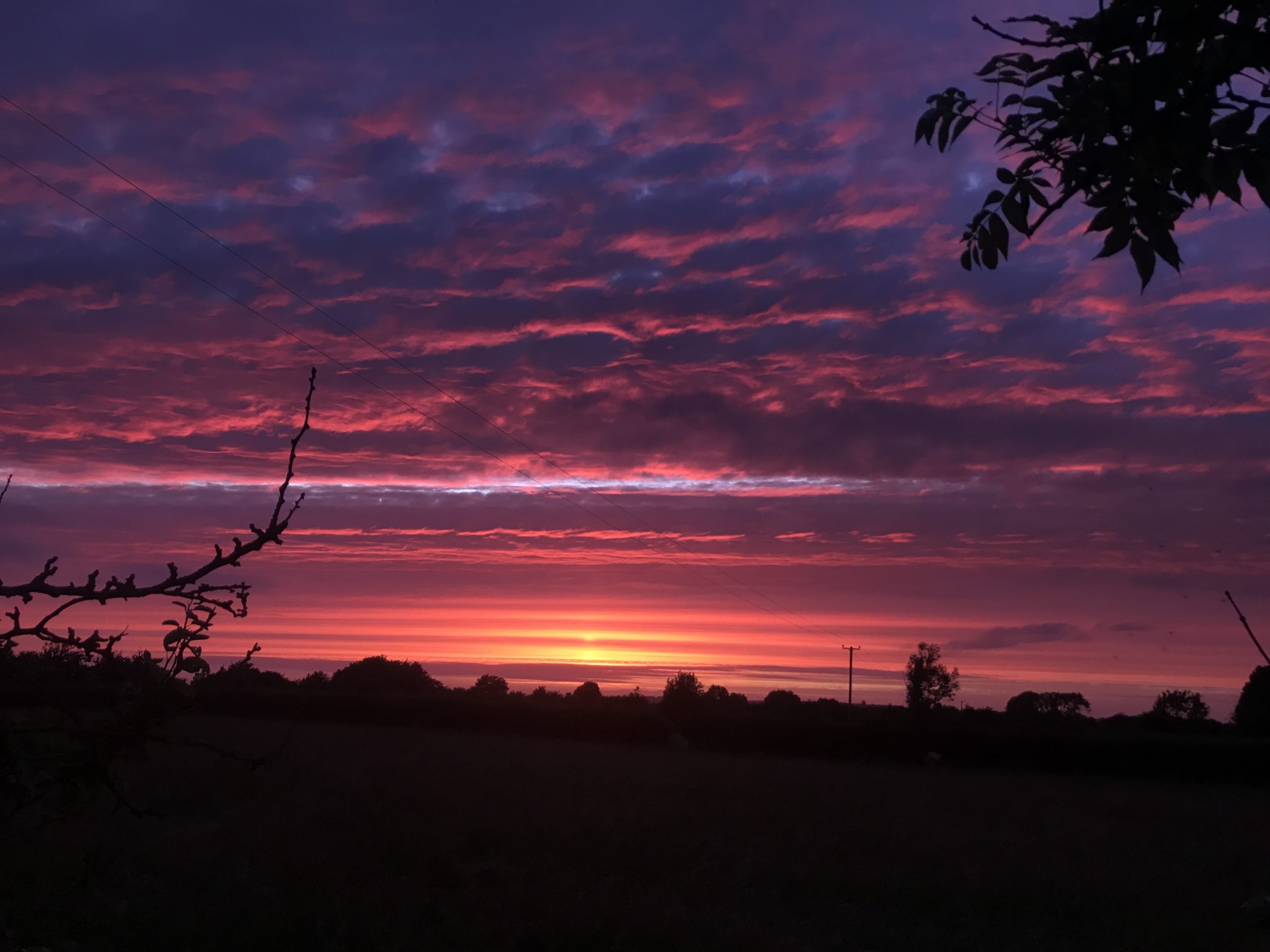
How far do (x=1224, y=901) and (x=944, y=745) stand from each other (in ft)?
71.4

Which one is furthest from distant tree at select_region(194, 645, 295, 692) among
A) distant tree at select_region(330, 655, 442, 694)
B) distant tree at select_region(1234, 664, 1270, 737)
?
distant tree at select_region(330, 655, 442, 694)

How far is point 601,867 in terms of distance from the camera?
13258mm

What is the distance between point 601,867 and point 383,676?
60832mm

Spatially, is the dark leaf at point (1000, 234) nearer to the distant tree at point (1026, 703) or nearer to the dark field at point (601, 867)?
the dark field at point (601, 867)

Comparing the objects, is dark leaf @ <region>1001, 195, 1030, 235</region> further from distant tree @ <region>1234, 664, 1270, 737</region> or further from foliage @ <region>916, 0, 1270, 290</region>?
distant tree @ <region>1234, 664, 1270, 737</region>

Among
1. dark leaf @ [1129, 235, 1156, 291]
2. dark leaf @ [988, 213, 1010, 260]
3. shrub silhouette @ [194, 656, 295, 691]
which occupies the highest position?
dark leaf @ [988, 213, 1010, 260]

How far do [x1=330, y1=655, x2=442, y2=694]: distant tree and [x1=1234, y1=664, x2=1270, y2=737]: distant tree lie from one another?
159ft

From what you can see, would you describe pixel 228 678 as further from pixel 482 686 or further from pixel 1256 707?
pixel 482 686

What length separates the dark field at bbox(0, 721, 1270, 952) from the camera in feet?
31.9

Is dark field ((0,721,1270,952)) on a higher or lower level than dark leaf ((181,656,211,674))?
lower

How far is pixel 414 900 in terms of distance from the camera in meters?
10.8

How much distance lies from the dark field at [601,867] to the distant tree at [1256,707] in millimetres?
26360

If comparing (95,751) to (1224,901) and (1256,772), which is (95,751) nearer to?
(1224,901)

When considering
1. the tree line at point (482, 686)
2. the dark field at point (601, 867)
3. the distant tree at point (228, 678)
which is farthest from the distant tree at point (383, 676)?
the distant tree at point (228, 678)
